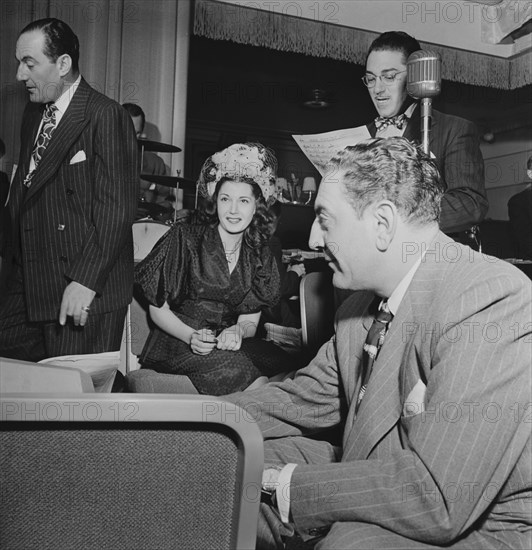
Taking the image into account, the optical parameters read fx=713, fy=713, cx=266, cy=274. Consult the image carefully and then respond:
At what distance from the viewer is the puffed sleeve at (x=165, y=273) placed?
2.38 meters

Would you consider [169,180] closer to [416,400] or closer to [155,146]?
[155,146]

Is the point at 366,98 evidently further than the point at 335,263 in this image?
Yes

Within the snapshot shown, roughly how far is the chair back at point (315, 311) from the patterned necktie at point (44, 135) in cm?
94

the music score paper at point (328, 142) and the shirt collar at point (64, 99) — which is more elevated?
the shirt collar at point (64, 99)

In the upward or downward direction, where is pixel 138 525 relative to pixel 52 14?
downward

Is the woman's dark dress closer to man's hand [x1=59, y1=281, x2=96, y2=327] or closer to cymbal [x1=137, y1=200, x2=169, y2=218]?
man's hand [x1=59, y1=281, x2=96, y2=327]

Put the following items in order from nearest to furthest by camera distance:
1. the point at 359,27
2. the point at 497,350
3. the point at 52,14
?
1. the point at 497,350
2. the point at 52,14
3. the point at 359,27

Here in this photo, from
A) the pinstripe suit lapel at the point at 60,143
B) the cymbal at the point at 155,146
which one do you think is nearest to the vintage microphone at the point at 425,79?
the pinstripe suit lapel at the point at 60,143

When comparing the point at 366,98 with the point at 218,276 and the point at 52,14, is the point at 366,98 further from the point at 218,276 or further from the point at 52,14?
the point at 218,276

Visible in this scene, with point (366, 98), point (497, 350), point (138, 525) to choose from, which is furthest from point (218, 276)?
point (366, 98)

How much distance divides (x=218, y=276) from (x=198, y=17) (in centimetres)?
353

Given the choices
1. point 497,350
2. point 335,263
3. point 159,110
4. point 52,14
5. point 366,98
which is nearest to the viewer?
point 497,350

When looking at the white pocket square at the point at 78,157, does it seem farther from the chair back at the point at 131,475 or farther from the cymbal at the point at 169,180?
the cymbal at the point at 169,180

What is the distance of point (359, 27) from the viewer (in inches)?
242
